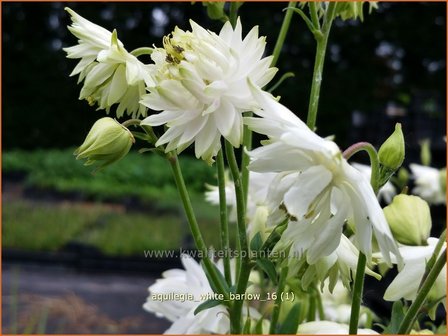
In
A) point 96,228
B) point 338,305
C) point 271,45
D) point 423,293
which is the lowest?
point 96,228

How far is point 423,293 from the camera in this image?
467mm

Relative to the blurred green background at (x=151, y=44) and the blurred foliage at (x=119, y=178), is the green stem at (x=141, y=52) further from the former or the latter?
the blurred green background at (x=151, y=44)

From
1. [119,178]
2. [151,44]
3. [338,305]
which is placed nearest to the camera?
[338,305]

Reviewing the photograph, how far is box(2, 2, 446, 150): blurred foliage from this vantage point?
6457 mm

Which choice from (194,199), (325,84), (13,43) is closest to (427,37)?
(325,84)

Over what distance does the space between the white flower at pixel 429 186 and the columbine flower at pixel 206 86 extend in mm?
926

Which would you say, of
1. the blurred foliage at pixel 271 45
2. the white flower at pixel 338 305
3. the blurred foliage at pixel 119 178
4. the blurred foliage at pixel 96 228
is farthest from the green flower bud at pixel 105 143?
the blurred foliage at pixel 271 45

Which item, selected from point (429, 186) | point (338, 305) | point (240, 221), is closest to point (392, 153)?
point (240, 221)

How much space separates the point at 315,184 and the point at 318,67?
195mm

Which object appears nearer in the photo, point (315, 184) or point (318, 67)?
point (315, 184)

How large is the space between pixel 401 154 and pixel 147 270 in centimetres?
279

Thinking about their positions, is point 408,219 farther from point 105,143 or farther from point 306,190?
point 105,143

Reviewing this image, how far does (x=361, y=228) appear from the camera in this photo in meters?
0.42

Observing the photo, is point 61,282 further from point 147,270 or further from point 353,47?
point 353,47
